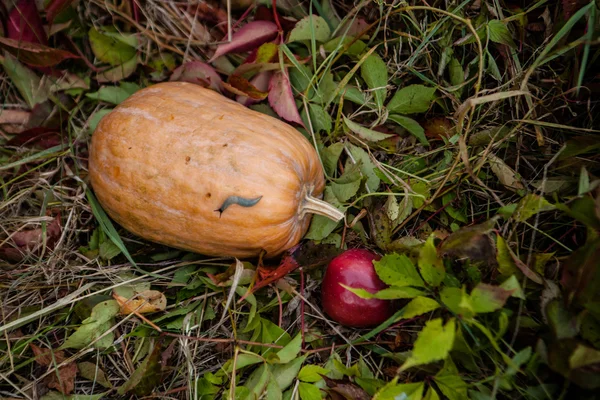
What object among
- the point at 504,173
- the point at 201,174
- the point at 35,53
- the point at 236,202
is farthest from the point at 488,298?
the point at 35,53

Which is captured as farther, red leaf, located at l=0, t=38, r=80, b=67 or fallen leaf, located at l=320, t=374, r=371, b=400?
red leaf, located at l=0, t=38, r=80, b=67

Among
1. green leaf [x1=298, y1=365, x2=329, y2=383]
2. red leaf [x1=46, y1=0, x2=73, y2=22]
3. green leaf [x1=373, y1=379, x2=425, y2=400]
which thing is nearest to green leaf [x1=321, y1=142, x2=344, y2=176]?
green leaf [x1=298, y1=365, x2=329, y2=383]

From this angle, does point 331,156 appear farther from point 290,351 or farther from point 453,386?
point 453,386

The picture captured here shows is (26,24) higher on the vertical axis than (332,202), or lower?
higher

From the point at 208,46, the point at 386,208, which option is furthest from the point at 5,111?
the point at 386,208

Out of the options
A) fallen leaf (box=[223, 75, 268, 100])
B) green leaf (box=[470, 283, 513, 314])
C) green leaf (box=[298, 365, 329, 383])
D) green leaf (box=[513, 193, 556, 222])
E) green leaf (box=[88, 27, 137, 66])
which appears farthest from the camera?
green leaf (box=[88, 27, 137, 66])

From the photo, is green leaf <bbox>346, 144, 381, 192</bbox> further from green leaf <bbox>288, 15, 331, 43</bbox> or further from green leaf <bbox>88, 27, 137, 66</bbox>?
green leaf <bbox>88, 27, 137, 66</bbox>

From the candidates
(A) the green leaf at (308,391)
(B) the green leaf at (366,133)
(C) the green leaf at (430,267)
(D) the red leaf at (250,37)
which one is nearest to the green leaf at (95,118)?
(D) the red leaf at (250,37)
